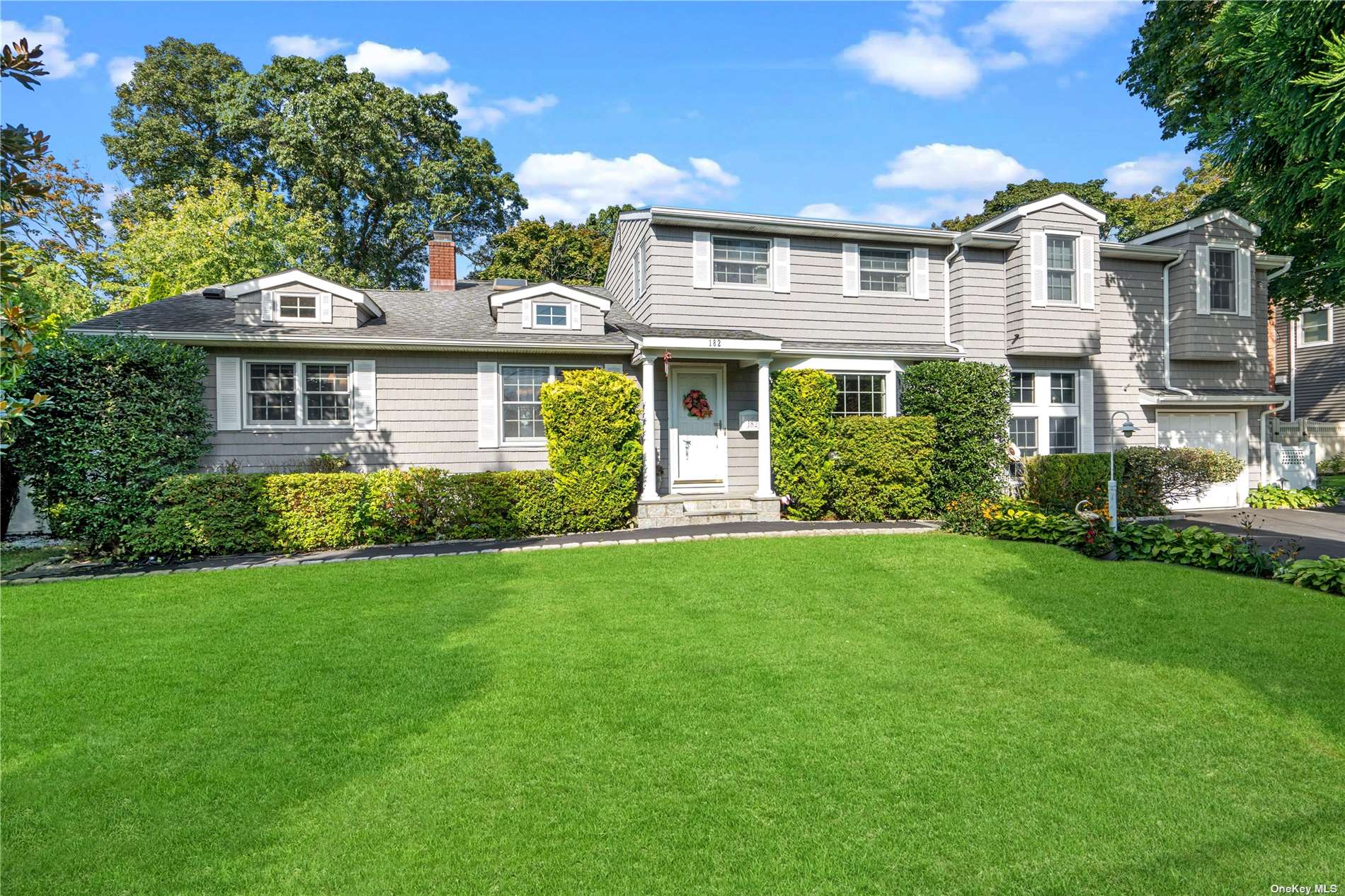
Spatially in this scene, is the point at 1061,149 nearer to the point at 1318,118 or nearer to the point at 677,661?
the point at 1318,118

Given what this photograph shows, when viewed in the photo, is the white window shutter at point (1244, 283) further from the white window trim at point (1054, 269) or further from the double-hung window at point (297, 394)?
the double-hung window at point (297, 394)

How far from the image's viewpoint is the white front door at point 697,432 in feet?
42.6

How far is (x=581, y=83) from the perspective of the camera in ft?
34.7

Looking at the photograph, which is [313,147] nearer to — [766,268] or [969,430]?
[766,268]

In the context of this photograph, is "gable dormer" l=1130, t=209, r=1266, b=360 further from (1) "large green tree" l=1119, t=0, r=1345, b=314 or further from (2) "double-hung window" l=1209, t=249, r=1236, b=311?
(1) "large green tree" l=1119, t=0, r=1345, b=314

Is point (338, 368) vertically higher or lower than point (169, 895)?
higher

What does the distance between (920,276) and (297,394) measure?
41.3ft

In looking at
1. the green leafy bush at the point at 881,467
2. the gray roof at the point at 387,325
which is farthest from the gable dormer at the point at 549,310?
the green leafy bush at the point at 881,467

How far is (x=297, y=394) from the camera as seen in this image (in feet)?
38.6

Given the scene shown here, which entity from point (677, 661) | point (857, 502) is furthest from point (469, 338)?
point (677, 661)

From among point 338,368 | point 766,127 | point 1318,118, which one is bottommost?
point 338,368

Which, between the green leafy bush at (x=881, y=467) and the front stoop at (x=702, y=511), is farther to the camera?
the green leafy bush at (x=881, y=467)

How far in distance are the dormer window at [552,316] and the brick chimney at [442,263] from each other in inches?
175

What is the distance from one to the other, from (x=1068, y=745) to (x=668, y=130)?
40.3 feet
